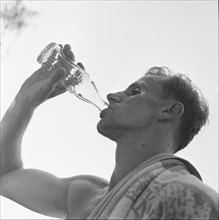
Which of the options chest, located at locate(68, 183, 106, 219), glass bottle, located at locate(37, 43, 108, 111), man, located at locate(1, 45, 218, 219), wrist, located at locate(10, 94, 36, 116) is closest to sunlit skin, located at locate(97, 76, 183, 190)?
man, located at locate(1, 45, 218, 219)

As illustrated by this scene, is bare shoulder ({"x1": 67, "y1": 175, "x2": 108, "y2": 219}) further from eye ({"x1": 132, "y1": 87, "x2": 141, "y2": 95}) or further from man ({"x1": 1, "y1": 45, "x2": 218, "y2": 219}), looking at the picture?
eye ({"x1": 132, "y1": 87, "x2": 141, "y2": 95})

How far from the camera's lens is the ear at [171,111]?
3.11m

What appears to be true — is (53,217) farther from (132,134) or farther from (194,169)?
(194,169)

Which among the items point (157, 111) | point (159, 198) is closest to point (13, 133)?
point (157, 111)

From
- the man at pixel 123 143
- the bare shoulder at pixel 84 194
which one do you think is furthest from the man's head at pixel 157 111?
the bare shoulder at pixel 84 194

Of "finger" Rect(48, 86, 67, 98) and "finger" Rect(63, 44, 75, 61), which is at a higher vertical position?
"finger" Rect(63, 44, 75, 61)

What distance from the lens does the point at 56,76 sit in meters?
3.28

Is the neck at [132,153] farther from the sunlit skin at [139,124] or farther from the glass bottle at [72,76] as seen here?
the glass bottle at [72,76]

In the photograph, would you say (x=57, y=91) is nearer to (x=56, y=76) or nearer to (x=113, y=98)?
(x=56, y=76)

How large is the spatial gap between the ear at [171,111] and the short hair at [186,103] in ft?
0.26

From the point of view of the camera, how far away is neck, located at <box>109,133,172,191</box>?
2.84 m

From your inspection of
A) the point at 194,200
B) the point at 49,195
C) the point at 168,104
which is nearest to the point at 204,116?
the point at 168,104

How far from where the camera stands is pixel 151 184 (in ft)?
7.26

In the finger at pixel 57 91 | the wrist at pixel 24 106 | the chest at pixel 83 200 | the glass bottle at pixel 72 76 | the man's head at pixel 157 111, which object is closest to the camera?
the chest at pixel 83 200
